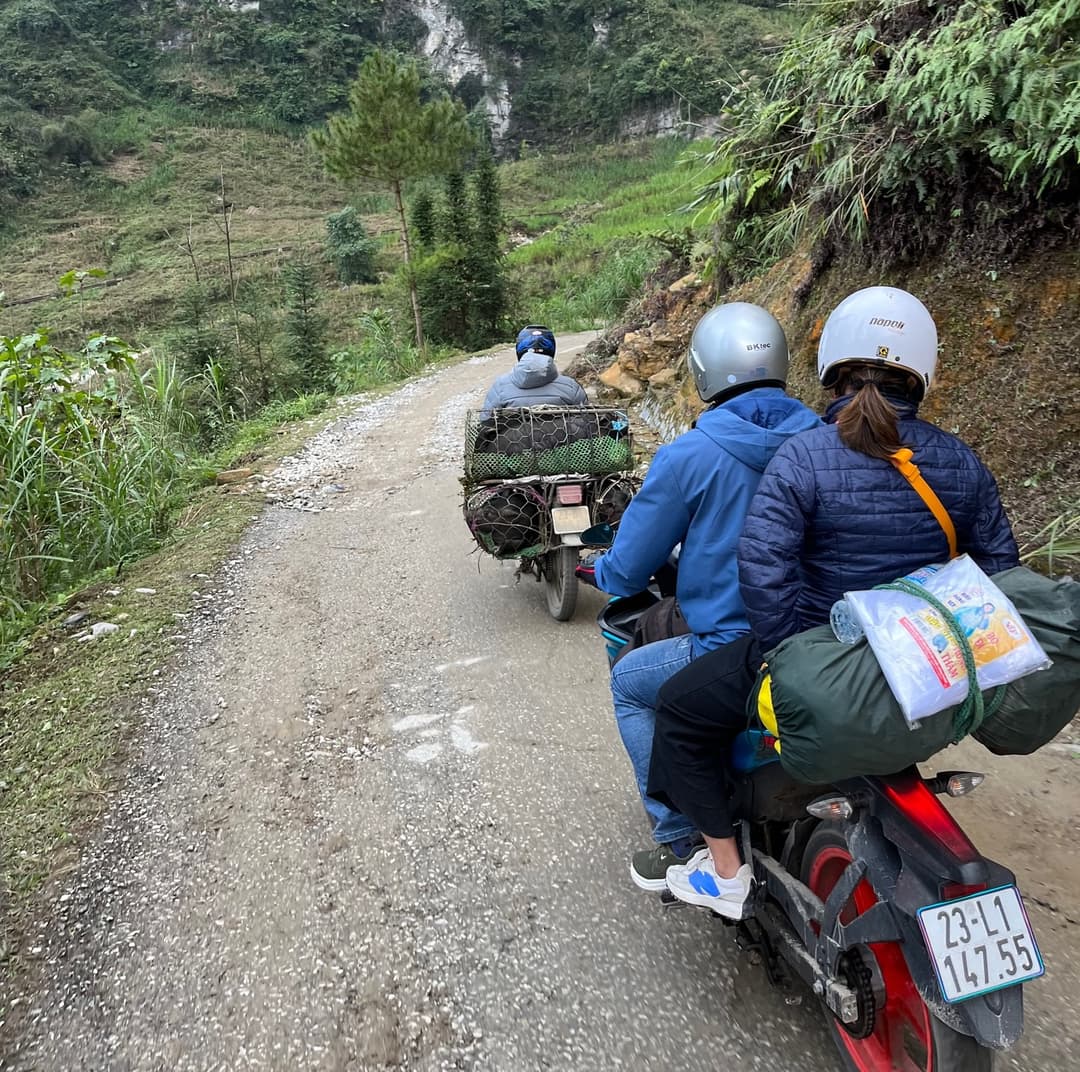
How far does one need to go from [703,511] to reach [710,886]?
101cm

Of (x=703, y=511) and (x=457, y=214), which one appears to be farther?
(x=457, y=214)

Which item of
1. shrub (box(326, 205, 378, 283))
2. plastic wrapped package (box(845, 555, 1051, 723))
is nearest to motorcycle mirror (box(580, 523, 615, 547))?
plastic wrapped package (box(845, 555, 1051, 723))

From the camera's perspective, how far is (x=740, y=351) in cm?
222

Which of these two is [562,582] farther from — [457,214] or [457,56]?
[457,56]

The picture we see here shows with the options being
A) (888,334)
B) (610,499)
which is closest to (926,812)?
(888,334)

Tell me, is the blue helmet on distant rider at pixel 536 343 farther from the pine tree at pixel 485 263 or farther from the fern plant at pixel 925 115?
the pine tree at pixel 485 263

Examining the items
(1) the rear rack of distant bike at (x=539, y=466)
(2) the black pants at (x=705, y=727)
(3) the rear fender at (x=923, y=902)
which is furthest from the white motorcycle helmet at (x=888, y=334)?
(1) the rear rack of distant bike at (x=539, y=466)

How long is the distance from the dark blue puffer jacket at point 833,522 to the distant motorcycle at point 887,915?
34 cm

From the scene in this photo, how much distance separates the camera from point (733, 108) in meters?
7.40

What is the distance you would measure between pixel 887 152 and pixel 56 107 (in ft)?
261

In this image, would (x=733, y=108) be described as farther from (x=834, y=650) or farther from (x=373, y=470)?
(x=834, y=650)

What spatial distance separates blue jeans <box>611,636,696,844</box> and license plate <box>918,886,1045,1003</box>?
81 cm

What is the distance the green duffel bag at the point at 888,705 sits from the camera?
1.51 meters

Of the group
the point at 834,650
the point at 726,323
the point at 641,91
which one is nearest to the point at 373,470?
the point at 726,323
